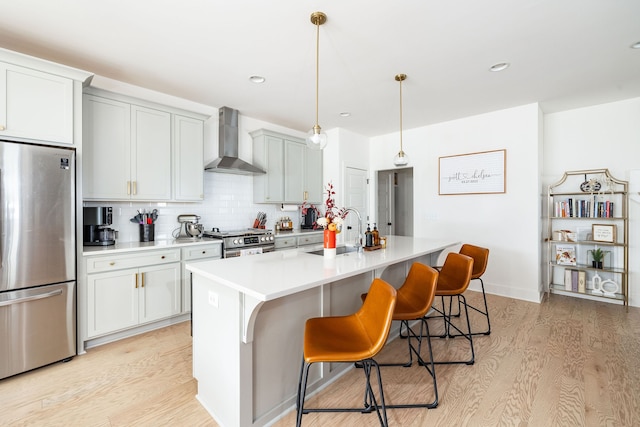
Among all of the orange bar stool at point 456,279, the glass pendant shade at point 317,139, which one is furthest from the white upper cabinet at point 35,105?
the orange bar stool at point 456,279

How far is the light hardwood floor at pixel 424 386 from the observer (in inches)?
70.1

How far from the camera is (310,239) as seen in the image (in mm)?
4664

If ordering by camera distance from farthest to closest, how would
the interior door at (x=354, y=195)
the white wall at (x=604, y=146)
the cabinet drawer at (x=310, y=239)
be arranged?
the interior door at (x=354, y=195) < the cabinet drawer at (x=310, y=239) < the white wall at (x=604, y=146)

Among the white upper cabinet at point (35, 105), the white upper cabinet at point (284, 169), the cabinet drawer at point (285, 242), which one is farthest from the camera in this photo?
the white upper cabinet at point (284, 169)

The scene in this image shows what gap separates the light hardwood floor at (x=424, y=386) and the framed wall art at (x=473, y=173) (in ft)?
6.92

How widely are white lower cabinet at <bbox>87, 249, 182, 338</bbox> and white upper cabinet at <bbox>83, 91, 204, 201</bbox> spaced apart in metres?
0.68

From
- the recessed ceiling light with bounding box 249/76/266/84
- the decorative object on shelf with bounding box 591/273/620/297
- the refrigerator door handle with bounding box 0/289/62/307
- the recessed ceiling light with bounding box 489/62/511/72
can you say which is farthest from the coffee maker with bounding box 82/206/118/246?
the decorative object on shelf with bounding box 591/273/620/297

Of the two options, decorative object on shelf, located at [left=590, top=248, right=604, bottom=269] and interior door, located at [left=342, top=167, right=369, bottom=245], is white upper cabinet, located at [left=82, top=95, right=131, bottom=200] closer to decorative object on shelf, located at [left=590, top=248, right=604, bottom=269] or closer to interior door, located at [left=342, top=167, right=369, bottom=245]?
interior door, located at [left=342, top=167, right=369, bottom=245]

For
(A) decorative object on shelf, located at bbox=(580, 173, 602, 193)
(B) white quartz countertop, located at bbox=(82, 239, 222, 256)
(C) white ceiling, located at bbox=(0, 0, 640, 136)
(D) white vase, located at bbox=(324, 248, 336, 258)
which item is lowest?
(B) white quartz countertop, located at bbox=(82, 239, 222, 256)

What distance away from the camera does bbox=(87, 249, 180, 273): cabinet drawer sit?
261cm

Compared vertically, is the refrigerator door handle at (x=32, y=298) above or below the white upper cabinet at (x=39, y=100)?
below

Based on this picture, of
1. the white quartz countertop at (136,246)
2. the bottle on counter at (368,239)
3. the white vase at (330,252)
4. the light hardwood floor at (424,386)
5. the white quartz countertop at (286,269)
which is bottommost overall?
the light hardwood floor at (424,386)

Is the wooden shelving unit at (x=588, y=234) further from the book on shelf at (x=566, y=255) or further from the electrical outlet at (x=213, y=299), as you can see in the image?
the electrical outlet at (x=213, y=299)

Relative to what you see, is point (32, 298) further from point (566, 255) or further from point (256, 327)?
point (566, 255)
